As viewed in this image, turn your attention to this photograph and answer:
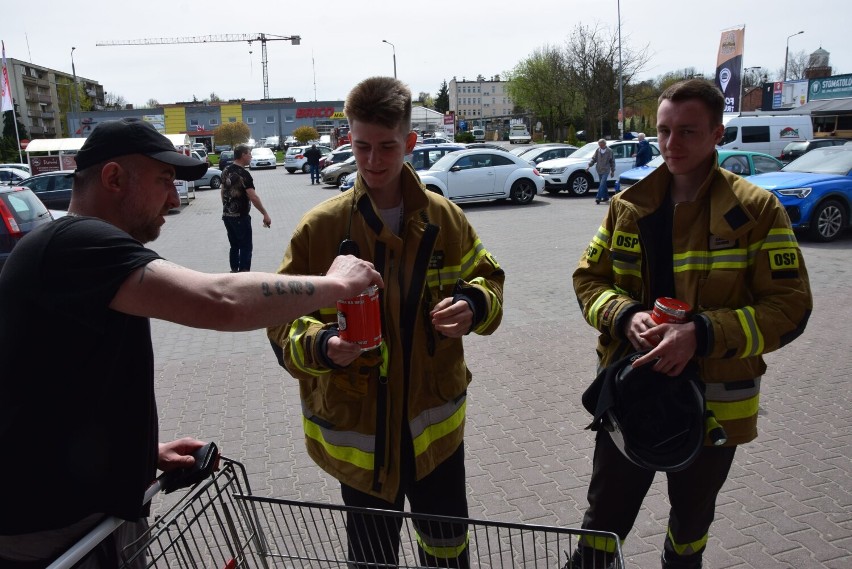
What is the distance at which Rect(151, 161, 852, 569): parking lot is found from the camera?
3.68m

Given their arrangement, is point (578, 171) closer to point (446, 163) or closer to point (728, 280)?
point (446, 163)

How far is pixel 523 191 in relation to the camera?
767 inches

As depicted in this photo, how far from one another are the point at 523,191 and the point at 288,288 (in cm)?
1816

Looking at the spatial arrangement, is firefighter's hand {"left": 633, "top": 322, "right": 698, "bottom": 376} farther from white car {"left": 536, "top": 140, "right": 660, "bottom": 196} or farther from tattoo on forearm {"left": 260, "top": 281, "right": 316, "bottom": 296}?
white car {"left": 536, "top": 140, "right": 660, "bottom": 196}

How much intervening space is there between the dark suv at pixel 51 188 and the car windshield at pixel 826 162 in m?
19.0

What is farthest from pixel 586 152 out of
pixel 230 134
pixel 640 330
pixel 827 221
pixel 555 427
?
pixel 230 134

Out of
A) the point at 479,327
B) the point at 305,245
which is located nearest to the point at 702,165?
the point at 479,327

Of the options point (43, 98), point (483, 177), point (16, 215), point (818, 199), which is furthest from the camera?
point (43, 98)

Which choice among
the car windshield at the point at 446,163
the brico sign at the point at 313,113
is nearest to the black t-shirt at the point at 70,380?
the car windshield at the point at 446,163

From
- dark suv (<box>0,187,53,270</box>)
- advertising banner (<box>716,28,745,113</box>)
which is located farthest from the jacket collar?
advertising banner (<box>716,28,745,113</box>)

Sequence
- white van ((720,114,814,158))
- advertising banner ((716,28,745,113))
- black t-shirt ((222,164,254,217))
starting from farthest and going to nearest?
advertising banner ((716,28,745,113))
white van ((720,114,814,158))
black t-shirt ((222,164,254,217))

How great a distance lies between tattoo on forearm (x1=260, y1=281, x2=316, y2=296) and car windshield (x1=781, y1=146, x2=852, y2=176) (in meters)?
13.2

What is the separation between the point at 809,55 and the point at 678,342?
89.3 meters

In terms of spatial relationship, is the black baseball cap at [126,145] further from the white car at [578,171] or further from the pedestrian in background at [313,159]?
the pedestrian in background at [313,159]
